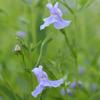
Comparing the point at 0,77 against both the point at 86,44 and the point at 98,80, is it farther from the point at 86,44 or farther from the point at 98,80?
the point at 86,44

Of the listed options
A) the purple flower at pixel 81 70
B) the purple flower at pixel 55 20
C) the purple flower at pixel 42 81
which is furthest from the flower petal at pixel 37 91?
the purple flower at pixel 81 70

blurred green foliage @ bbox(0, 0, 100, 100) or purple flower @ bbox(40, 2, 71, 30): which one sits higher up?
purple flower @ bbox(40, 2, 71, 30)

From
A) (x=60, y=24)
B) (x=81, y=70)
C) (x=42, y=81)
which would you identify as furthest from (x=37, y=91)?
(x=81, y=70)

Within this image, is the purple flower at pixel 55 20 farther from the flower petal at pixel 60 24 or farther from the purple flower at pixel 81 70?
the purple flower at pixel 81 70

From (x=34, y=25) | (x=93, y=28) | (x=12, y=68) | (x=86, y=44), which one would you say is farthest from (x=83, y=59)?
(x=34, y=25)

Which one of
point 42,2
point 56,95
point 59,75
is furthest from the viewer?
point 42,2

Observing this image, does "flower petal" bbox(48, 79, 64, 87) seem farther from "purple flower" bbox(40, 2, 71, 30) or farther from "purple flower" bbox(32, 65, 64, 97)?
"purple flower" bbox(40, 2, 71, 30)

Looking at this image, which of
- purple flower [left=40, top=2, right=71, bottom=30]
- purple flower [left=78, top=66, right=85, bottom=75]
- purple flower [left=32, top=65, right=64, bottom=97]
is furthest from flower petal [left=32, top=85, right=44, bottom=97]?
purple flower [left=78, top=66, right=85, bottom=75]

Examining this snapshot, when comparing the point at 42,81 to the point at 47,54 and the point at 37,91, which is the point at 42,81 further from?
the point at 47,54
